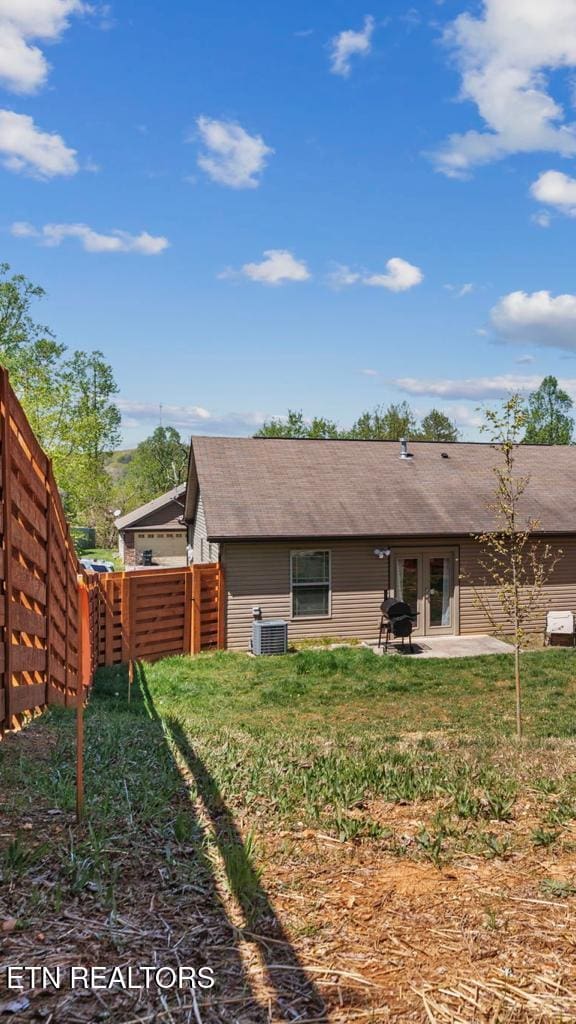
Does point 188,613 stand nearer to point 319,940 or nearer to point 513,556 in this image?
point 513,556

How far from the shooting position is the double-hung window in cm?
1623

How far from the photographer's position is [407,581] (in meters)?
17.2

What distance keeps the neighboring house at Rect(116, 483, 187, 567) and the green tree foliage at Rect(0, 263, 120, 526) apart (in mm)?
3685

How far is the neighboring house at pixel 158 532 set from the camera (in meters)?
39.1

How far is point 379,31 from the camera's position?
11281 mm

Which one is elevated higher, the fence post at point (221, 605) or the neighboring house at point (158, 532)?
the neighboring house at point (158, 532)

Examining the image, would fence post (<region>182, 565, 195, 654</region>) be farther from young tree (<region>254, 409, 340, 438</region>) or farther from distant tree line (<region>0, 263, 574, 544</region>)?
young tree (<region>254, 409, 340, 438</region>)

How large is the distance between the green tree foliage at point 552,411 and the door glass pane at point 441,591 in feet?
139

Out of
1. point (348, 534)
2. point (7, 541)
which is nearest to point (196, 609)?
point (348, 534)

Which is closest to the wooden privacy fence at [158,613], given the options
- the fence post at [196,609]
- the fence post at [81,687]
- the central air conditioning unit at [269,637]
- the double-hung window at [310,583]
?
the fence post at [196,609]

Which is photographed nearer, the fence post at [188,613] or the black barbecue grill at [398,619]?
the fence post at [188,613]

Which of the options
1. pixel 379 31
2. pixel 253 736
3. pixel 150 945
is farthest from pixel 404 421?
pixel 150 945

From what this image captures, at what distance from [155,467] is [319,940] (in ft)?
215

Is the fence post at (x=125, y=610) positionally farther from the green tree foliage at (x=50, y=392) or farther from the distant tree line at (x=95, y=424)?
the green tree foliage at (x=50, y=392)
